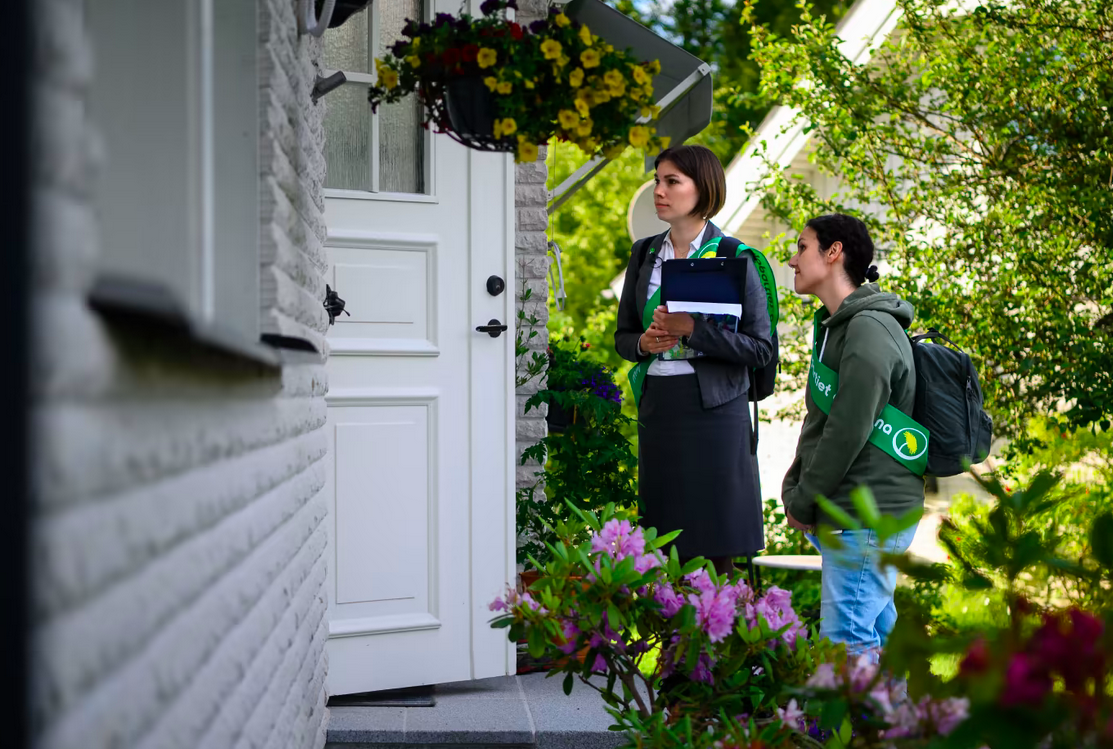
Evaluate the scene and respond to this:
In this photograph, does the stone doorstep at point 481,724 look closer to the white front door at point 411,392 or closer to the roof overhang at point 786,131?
the white front door at point 411,392

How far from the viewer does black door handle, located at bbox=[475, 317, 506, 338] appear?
12.7 feet

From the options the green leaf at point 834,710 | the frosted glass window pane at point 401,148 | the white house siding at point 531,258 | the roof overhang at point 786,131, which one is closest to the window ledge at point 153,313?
the green leaf at point 834,710

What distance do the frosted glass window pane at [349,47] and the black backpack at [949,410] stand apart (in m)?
2.09

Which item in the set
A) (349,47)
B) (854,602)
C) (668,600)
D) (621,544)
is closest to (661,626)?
(668,600)

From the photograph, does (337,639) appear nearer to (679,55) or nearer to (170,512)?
(170,512)

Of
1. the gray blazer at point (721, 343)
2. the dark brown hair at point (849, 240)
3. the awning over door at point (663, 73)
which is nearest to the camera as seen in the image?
the dark brown hair at point (849, 240)

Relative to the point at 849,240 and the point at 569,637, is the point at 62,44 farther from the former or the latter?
the point at 849,240

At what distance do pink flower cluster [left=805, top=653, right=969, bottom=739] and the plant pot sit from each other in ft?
4.65

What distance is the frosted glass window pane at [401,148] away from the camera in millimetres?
3793

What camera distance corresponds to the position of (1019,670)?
960mm

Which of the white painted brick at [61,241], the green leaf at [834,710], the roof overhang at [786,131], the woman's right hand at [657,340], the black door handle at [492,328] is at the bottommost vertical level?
the green leaf at [834,710]

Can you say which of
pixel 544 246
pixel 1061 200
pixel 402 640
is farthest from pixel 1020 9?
pixel 402 640

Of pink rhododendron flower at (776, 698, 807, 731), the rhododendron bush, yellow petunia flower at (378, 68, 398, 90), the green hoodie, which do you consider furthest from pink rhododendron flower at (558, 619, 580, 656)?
yellow petunia flower at (378, 68, 398, 90)

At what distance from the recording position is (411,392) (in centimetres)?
373
